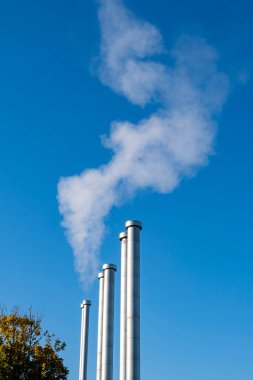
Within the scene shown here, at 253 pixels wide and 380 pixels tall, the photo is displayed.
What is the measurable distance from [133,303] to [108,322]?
15.1 metres

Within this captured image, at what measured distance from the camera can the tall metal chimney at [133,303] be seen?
140ft

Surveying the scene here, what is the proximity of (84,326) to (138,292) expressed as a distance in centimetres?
2646

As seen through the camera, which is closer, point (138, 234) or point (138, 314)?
point (138, 314)

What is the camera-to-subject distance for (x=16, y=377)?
39.2 m

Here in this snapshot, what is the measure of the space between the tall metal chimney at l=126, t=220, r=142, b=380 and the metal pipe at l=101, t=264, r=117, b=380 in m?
13.6

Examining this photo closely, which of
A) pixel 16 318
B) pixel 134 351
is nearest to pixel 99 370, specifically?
pixel 134 351

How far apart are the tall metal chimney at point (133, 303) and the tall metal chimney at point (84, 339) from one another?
83.4 ft

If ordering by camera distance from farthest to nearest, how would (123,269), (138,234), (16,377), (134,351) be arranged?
1. (123,269)
2. (138,234)
3. (134,351)
4. (16,377)

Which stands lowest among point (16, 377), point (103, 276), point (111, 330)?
point (16, 377)

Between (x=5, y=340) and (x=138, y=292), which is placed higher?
(x=138, y=292)

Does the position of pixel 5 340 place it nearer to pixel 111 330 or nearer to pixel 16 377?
pixel 16 377

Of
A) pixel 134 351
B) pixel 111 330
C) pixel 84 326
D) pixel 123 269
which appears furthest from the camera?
pixel 84 326

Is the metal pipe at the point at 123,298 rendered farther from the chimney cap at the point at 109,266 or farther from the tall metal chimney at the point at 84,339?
the tall metal chimney at the point at 84,339

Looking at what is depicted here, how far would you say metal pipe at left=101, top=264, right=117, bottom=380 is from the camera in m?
56.4
